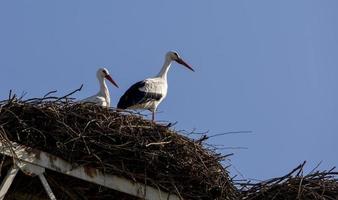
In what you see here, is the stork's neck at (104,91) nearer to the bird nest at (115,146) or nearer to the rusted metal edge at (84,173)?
the bird nest at (115,146)

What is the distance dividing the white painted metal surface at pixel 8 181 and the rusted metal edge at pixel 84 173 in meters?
0.10

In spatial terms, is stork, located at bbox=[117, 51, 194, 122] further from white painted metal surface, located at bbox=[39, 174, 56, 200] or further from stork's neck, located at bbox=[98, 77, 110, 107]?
white painted metal surface, located at bbox=[39, 174, 56, 200]

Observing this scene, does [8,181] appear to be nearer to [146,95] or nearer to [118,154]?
[118,154]

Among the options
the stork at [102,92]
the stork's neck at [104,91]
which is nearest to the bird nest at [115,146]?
the stork at [102,92]

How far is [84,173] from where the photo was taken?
8031 mm

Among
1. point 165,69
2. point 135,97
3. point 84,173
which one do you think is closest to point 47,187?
point 84,173

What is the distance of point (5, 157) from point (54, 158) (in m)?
0.48

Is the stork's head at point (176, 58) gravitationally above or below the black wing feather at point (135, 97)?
above

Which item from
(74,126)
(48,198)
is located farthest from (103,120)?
(48,198)

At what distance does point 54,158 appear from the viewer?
7.92 metres

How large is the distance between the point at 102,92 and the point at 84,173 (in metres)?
3.81

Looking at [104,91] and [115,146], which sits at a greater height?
[104,91]

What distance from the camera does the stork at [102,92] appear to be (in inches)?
442

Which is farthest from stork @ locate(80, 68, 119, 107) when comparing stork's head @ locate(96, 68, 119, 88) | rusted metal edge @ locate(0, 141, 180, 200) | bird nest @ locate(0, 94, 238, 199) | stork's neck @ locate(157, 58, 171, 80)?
rusted metal edge @ locate(0, 141, 180, 200)
